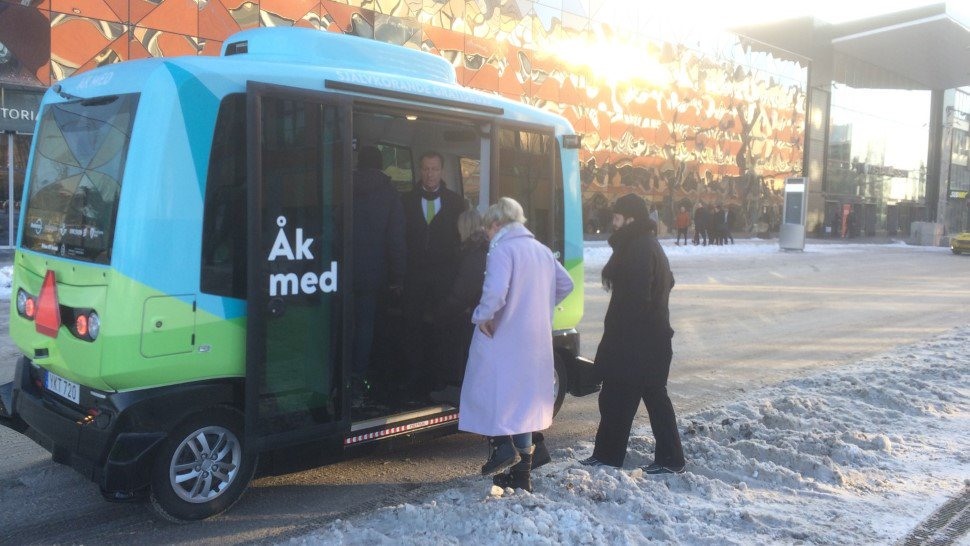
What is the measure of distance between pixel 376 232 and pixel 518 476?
5.73 ft

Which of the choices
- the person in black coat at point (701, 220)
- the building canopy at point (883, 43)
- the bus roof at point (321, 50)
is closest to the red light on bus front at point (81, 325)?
the bus roof at point (321, 50)

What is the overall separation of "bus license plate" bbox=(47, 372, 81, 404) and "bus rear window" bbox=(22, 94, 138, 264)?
66cm

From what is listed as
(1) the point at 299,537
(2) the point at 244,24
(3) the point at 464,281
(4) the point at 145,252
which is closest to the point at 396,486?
(1) the point at 299,537

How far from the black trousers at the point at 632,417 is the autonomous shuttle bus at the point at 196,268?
4.02ft

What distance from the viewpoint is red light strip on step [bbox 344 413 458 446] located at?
181 inches

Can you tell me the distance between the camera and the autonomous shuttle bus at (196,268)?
148 inches

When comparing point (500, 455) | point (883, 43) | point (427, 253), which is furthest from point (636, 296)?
point (883, 43)

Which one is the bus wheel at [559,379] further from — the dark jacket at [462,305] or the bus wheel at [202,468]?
the bus wheel at [202,468]

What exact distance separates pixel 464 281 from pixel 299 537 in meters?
1.61

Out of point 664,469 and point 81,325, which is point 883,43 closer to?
point 664,469

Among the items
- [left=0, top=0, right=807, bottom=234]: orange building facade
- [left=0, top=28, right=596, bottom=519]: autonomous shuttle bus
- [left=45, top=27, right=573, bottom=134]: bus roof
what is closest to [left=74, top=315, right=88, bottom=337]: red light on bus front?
[left=0, top=28, right=596, bottom=519]: autonomous shuttle bus

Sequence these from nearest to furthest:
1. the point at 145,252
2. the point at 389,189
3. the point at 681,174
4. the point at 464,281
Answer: the point at 145,252
the point at 464,281
the point at 389,189
the point at 681,174

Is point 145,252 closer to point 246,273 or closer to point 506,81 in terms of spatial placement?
point 246,273

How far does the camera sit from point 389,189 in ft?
16.5
